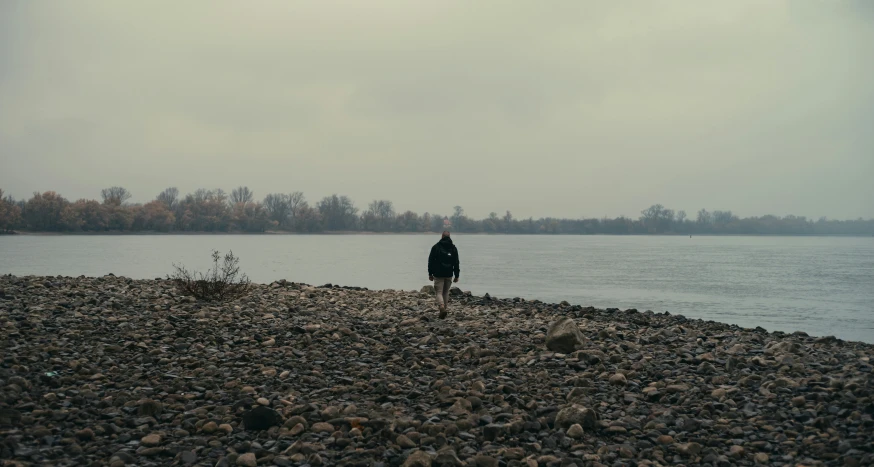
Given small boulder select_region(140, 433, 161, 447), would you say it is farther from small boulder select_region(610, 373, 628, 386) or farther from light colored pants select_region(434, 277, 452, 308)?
light colored pants select_region(434, 277, 452, 308)

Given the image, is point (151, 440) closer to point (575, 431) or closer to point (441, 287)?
point (575, 431)

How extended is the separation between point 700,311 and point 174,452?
69.8 ft

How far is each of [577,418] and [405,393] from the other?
2.48 metres

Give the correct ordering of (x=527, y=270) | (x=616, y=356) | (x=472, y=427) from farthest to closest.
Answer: (x=527, y=270), (x=616, y=356), (x=472, y=427)

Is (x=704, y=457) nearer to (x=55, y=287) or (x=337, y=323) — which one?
(x=337, y=323)

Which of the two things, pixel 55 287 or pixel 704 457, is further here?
pixel 55 287

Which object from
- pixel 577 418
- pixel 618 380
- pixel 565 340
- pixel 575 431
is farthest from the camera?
pixel 565 340

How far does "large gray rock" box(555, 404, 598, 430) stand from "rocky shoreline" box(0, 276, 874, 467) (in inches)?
1.0

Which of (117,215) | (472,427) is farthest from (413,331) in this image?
(117,215)

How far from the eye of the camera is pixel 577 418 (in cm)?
811

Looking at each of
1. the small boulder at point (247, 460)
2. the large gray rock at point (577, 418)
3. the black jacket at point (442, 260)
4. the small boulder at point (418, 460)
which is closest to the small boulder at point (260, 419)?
the small boulder at point (247, 460)

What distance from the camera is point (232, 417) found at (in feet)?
26.7

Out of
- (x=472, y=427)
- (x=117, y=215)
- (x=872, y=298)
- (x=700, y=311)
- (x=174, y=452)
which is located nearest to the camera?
(x=174, y=452)

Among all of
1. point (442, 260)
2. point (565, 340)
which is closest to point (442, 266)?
point (442, 260)
